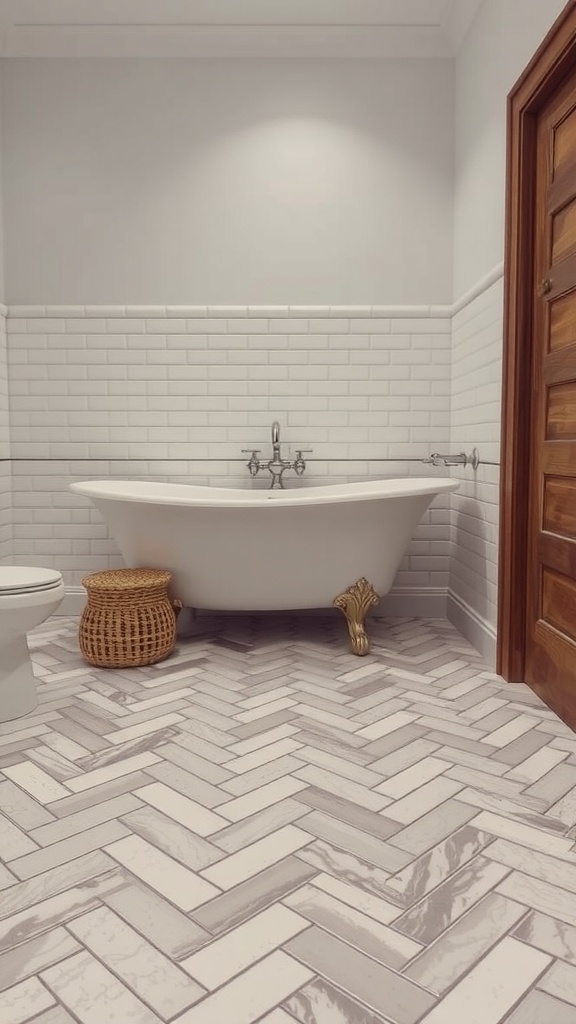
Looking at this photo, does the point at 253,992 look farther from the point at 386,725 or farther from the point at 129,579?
the point at 129,579

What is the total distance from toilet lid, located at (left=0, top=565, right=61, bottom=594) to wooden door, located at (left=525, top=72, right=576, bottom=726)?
5.63 feet

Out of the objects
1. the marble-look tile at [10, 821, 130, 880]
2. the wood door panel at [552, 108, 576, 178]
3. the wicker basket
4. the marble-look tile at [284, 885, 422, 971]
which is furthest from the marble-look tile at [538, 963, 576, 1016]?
the wood door panel at [552, 108, 576, 178]

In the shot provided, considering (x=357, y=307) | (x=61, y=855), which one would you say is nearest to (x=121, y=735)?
(x=61, y=855)

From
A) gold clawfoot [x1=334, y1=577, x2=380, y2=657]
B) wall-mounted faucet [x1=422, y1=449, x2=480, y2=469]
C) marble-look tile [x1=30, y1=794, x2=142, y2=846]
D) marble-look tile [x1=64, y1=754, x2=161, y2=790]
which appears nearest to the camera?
marble-look tile [x1=30, y1=794, x2=142, y2=846]

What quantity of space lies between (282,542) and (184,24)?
2.66m

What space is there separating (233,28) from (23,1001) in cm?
400

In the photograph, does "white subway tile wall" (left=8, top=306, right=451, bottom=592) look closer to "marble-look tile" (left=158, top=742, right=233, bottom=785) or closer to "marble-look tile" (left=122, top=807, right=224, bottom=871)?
"marble-look tile" (left=158, top=742, right=233, bottom=785)

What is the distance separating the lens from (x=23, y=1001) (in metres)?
1.15

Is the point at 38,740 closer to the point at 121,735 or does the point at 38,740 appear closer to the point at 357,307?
the point at 121,735

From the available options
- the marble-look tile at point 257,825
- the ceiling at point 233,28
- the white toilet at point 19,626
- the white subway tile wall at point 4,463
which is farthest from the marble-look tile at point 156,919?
the ceiling at point 233,28

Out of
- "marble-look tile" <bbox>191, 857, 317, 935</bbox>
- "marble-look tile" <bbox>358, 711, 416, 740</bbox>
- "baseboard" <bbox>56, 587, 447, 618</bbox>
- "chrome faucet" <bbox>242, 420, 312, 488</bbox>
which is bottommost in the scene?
"marble-look tile" <bbox>191, 857, 317, 935</bbox>

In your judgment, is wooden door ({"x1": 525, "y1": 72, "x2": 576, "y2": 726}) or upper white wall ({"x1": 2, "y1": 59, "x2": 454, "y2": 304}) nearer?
wooden door ({"x1": 525, "y1": 72, "x2": 576, "y2": 726})

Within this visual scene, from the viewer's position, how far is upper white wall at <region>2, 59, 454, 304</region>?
3672 millimetres

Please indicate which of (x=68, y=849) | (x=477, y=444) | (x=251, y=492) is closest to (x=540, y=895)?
(x=68, y=849)
